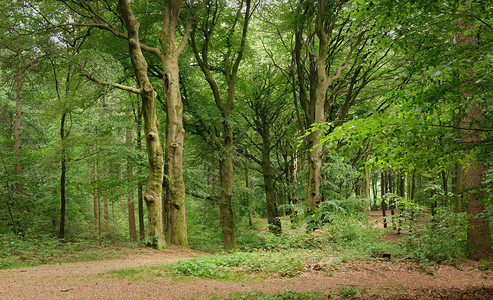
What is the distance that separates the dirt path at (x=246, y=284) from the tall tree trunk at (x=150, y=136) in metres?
2.70

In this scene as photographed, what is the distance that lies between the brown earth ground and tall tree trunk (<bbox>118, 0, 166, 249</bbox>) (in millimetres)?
2697

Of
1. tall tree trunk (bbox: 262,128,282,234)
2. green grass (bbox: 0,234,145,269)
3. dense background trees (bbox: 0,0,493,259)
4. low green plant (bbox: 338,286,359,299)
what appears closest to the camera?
dense background trees (bbox: 0,0,493,259)

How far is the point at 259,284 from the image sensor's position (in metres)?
5.57

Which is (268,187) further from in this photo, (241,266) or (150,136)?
(241,266)

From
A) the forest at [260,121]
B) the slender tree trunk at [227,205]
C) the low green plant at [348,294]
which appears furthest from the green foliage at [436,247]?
the slender tree trunk at [227,205]

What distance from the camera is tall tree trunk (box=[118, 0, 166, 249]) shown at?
33.3ft

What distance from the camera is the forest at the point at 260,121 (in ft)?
12.8

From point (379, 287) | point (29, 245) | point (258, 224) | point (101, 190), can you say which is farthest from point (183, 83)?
point (258, 224)

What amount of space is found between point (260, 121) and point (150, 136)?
8.91 meters

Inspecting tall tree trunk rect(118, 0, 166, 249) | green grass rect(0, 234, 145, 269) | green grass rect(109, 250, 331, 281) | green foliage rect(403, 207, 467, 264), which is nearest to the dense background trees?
tall tree trunk rect(118, 0, 166, 249)

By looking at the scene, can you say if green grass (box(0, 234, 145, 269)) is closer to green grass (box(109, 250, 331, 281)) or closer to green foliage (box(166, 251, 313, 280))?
green grass (box(109, 250, 331, 281))

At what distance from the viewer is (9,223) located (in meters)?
14.3

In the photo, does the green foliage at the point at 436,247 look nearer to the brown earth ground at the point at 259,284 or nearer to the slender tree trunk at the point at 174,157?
the brown earth ground at the point at 259,284

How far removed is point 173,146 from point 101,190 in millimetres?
4744
